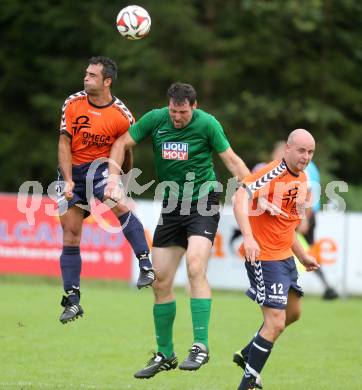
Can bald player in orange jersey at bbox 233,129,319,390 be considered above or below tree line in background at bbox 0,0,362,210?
below

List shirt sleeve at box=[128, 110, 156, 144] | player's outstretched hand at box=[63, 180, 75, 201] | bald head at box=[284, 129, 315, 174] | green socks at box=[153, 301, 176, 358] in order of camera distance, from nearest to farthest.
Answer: bald head at box=[284, 129, 315, 174], shirt sleeve at box=[128, 110, 156, 144], player's outstretched hand at box=[63, 180, 75, 201], green socks at box=[153, 301, 176, 358]

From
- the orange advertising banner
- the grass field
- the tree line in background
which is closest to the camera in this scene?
the grass field

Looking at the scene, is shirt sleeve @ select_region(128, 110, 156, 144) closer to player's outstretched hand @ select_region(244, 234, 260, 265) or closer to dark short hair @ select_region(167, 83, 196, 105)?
dark short hair @ select_region(167, 83, 196, 105)

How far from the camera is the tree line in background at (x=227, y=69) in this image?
25984 mm

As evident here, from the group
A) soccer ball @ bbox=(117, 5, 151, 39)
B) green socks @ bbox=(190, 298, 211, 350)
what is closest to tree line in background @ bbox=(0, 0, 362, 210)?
soccer ball @ bbox=(117, 5, 151, 39)

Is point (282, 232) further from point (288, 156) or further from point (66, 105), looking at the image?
point (66, 105)

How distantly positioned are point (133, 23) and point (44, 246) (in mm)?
8901

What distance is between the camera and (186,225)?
8.66 metres

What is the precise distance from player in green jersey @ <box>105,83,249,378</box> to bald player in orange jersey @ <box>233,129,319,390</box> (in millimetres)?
466

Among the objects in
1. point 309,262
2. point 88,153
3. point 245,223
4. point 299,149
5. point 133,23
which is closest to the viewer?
point 245,223

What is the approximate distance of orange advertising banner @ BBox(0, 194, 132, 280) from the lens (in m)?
17.0

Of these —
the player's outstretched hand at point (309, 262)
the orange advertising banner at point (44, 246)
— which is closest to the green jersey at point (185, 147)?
the player's outstretched hand at point (309, 262)

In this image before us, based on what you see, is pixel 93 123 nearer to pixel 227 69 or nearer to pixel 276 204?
pixel 276 204

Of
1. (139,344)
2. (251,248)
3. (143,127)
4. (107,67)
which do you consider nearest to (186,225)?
(143,127)
